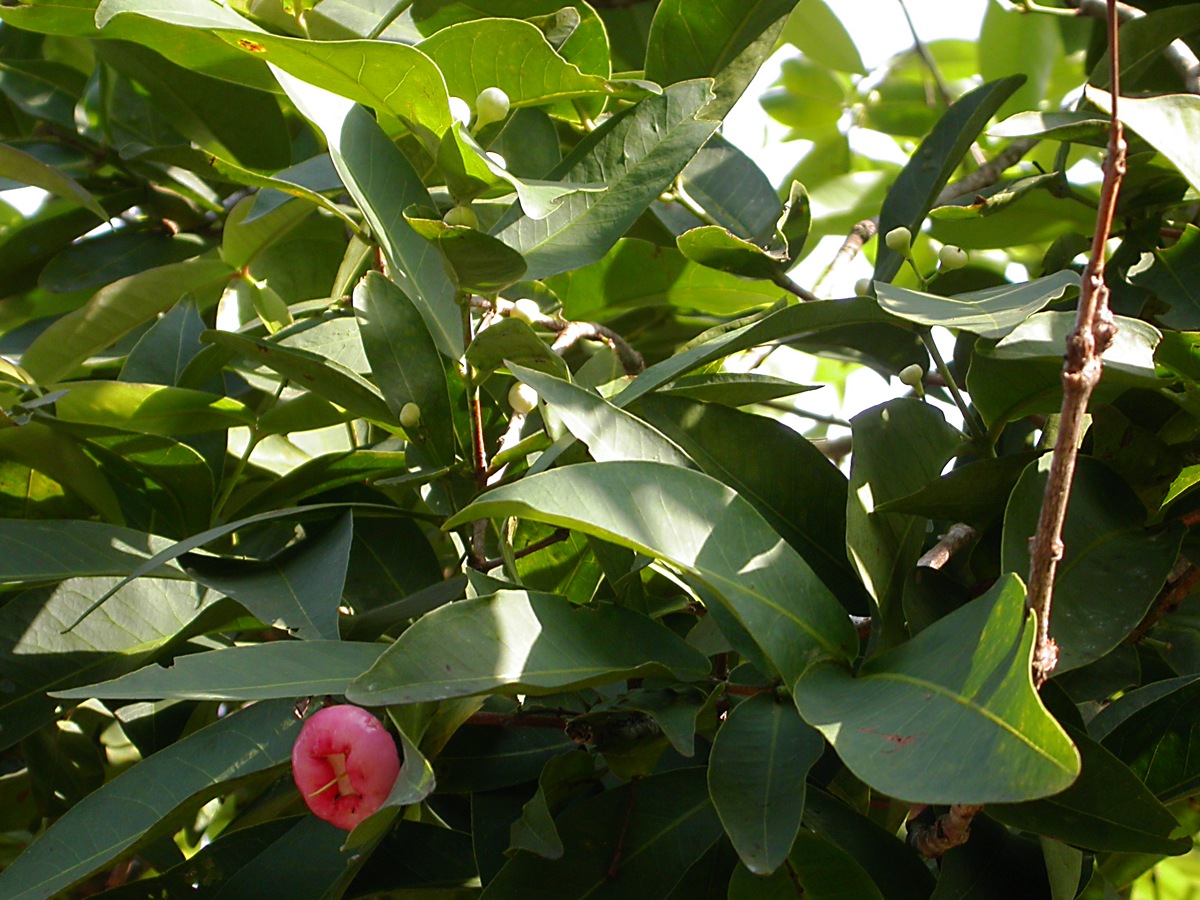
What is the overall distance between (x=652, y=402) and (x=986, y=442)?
0.24 metres

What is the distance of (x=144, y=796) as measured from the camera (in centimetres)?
60

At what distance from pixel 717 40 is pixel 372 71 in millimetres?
352

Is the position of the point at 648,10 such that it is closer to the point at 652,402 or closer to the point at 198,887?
the point at 652,402

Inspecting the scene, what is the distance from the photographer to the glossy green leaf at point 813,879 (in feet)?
1.85

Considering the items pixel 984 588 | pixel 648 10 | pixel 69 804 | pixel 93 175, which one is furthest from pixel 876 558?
pixel 93 175

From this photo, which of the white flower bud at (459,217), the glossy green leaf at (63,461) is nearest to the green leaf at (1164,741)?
the white flower bud at (459,217)

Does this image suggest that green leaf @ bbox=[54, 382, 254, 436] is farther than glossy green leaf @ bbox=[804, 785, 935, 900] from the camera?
Yes

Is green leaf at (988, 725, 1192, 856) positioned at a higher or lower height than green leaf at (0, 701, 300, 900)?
higher

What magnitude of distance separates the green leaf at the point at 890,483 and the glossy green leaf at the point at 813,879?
12 cm

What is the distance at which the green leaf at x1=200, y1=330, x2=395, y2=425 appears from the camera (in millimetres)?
717

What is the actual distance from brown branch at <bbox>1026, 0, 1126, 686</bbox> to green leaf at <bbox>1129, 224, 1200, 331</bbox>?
0.46 metres

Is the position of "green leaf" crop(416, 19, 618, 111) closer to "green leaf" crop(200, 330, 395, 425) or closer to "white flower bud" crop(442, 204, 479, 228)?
"white flower bud" crop(442, 204, 479, 228)

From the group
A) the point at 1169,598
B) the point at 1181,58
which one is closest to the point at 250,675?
the point at 1169,598

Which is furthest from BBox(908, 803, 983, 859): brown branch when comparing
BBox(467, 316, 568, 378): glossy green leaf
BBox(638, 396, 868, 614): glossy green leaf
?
BBox(467, 316, 568, 378): glossy green leaf
